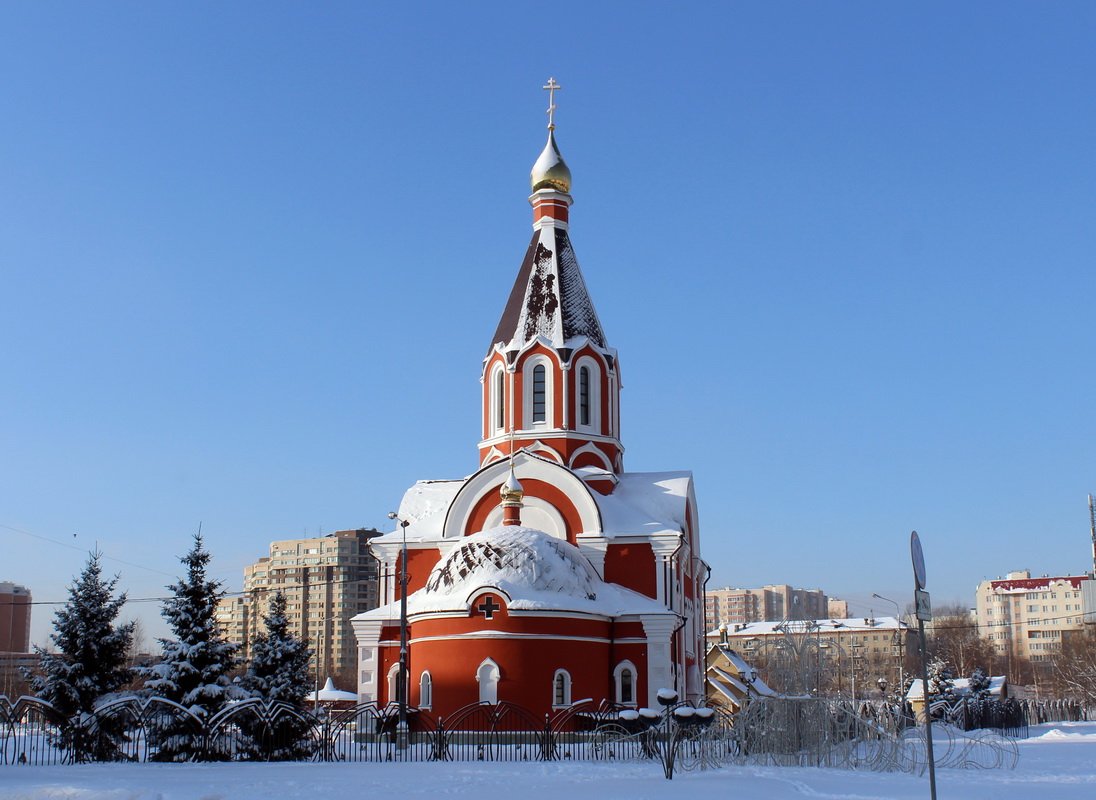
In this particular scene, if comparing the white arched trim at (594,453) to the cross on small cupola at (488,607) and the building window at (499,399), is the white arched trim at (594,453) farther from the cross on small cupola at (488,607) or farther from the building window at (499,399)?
the cross on small cupola at (488,607)

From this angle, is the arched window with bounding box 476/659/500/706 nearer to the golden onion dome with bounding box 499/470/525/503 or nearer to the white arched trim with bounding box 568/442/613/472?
the golden onion dome with bounding box 499/470/525/503

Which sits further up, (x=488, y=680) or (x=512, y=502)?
(x=512, y=502)

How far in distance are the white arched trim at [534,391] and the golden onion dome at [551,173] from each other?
18.3 ft

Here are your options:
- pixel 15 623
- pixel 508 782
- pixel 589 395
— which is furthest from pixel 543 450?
pixel 15 623

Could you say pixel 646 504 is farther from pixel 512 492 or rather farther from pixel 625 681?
pixel 625 681

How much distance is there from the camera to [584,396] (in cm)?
3316

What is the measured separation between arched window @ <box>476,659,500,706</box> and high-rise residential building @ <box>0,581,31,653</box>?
214 feet

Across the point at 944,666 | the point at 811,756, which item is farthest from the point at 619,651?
the point at 944,666

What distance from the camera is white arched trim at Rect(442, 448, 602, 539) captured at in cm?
3086

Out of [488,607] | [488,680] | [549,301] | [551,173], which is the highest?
[551,173]

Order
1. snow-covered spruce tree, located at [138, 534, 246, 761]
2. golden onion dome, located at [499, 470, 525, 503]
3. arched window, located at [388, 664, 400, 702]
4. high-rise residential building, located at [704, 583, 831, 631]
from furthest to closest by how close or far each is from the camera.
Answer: high-rise residential building, located at [704, 583, 831, 631] → golden onion dome, located at [499, 470, 525, 503] → arched window, located at [388, 664, 400, 702] → snow-covered spruce tree, located at [138, 534, 246, 761]

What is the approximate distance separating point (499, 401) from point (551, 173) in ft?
23.1

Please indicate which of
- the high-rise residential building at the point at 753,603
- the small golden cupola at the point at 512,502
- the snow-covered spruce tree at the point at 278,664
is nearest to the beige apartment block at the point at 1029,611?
the high-rise residential building at the point at 753,603

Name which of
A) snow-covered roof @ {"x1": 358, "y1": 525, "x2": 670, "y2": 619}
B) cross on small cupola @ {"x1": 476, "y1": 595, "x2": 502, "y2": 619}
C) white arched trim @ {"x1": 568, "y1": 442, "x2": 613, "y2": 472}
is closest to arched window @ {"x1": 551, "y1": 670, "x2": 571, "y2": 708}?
snow-covered roof @ {"x1": 358, "y1": 525, "x2": 670, "y2": 619}
